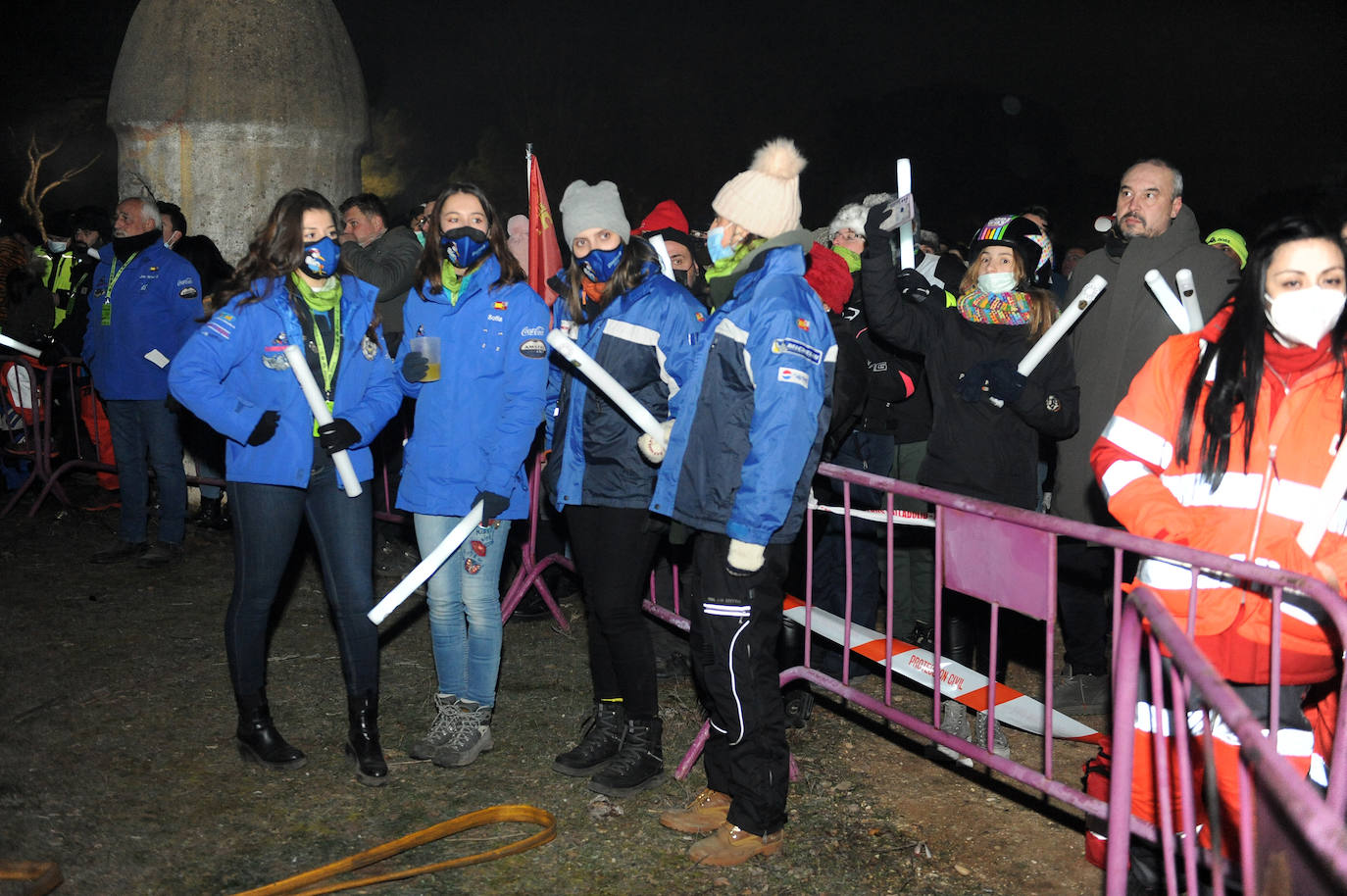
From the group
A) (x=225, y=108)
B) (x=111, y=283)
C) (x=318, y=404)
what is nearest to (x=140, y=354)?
(x=111, y=283)

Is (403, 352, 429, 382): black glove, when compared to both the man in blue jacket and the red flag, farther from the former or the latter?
the man in blue jacket

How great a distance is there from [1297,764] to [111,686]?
4.99m

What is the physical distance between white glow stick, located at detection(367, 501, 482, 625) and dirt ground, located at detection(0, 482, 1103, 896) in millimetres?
762

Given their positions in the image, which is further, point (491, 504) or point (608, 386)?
point (491, 504)

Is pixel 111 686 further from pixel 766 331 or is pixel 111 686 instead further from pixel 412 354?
pixel 766 331

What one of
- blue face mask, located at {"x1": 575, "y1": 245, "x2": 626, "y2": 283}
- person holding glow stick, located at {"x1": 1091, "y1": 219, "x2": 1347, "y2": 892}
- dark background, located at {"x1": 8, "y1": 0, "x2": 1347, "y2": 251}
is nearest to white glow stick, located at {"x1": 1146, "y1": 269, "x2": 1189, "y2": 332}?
Result: person holding glow stick, located at {"x1": 1091, "y1": 219, "x2": 1347, "y2": 892}

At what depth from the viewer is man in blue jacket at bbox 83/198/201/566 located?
7.30m

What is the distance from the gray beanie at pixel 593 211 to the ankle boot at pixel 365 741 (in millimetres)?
2012

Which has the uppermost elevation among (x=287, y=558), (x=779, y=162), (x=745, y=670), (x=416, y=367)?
(x=779, y=162)

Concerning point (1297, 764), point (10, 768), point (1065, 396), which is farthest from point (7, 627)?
point (1297, 764)

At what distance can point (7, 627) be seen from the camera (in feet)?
20.3

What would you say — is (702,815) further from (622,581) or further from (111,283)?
(111,283)

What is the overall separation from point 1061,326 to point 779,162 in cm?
142

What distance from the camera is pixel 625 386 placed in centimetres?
424
